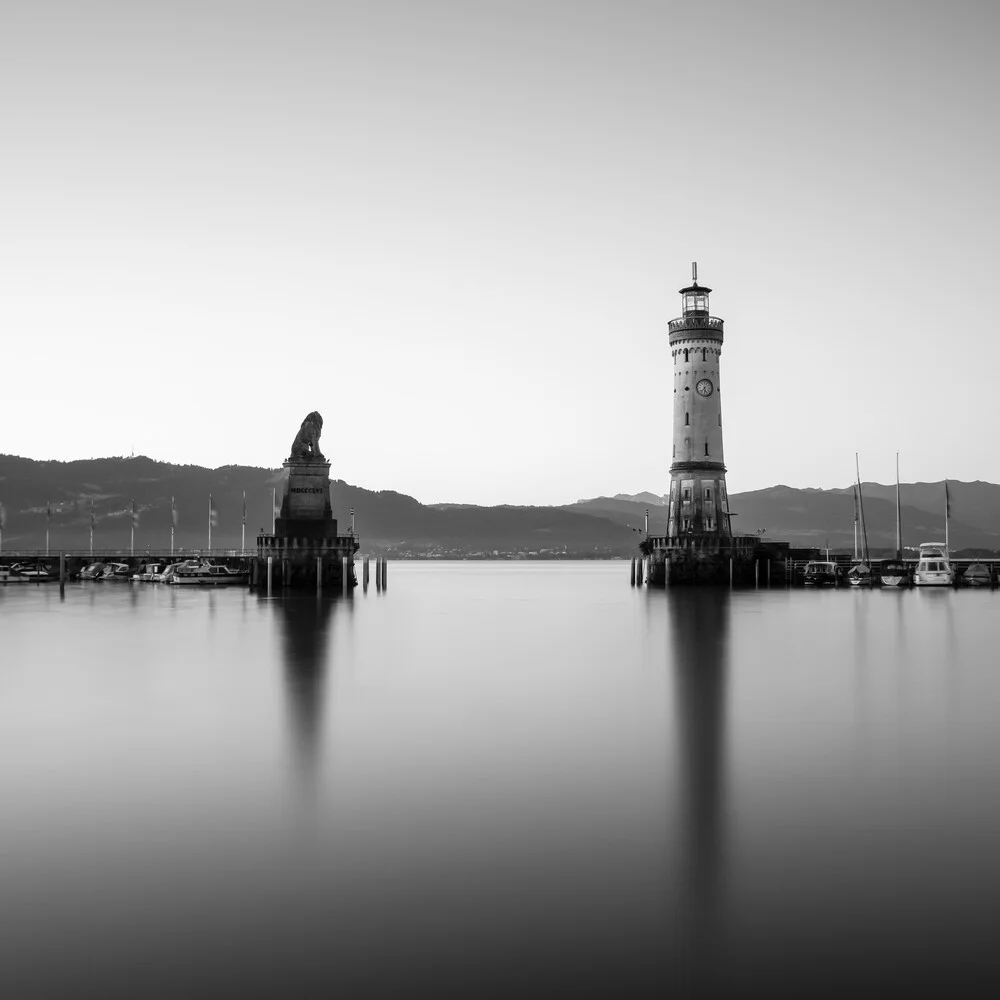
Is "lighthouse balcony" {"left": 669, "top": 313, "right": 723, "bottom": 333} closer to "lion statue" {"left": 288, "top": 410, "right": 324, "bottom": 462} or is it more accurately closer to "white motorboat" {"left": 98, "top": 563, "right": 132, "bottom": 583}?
"lion statue" {"left": 288, "top": 410, "right": 324, "bottom": 462}

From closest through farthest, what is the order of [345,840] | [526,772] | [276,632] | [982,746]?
[345,840]
[526,772]
[982,746]
[276,632]

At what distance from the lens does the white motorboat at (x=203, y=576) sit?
348 feet

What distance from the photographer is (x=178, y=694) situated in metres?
32.0

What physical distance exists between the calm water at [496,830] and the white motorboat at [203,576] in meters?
68.8

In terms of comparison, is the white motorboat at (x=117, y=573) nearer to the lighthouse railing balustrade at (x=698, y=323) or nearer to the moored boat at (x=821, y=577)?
the lighthouse railing balustrade at (x=698, y=323)

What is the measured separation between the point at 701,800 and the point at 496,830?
4368 millimetres

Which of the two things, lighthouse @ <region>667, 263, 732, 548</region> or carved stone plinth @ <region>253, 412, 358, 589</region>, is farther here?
lighthouse @ <region>667, 263, 732, 548</region>

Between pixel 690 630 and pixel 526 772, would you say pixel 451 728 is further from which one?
pixel 690 630

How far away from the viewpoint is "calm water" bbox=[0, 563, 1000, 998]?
10.2m

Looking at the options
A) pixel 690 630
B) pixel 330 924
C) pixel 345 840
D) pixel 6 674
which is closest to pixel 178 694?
pixel 6 674

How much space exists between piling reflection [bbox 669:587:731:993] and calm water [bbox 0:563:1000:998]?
0.07 metres

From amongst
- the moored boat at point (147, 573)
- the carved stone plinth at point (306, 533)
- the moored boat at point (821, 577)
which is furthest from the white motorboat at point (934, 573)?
the moored boat at point (147, 573)

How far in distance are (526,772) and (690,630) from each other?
119 ft

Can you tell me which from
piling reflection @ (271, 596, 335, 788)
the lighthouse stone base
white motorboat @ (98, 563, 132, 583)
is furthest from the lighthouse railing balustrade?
white motorboat @ (98, 563, 132, 583)
